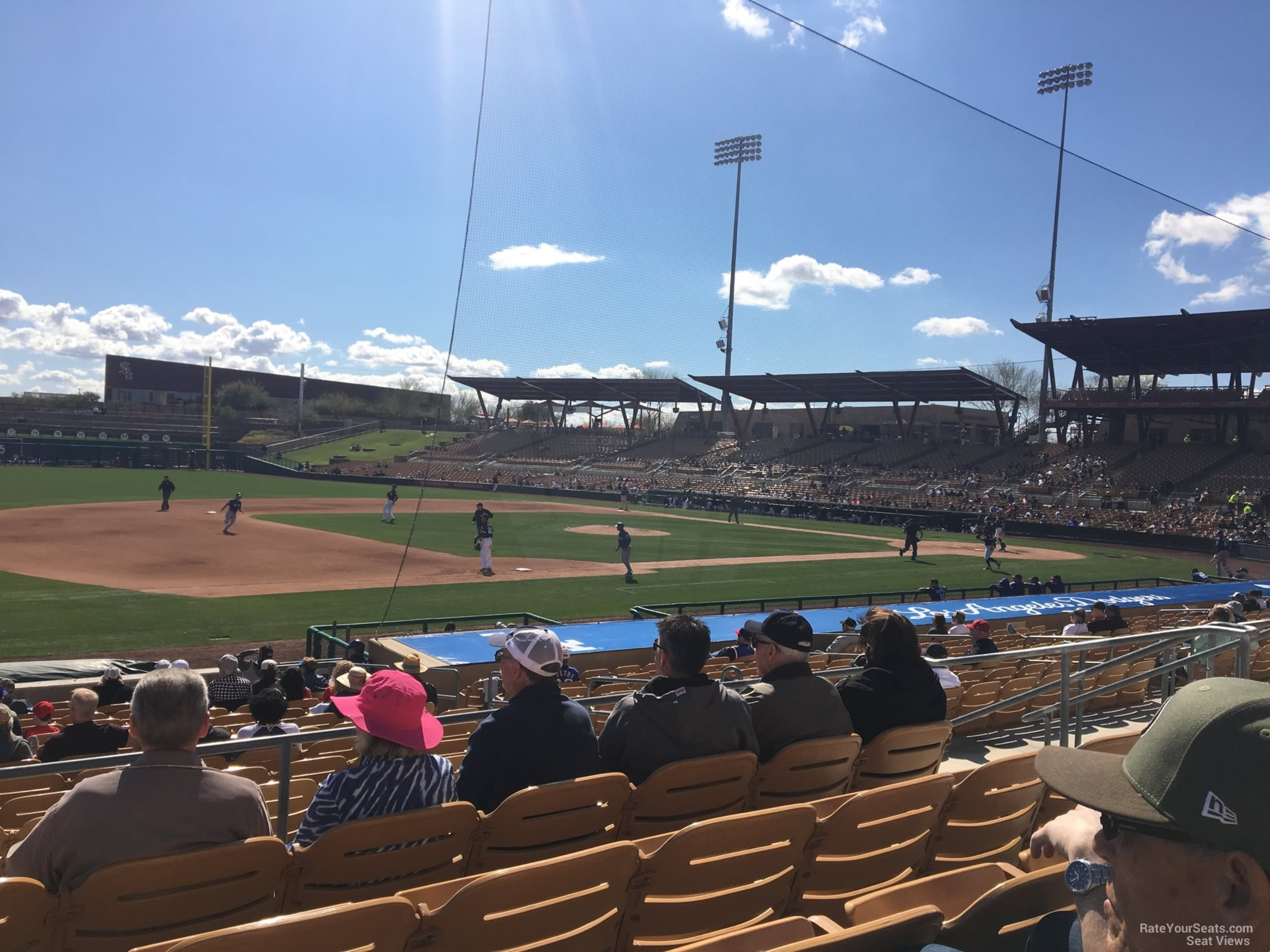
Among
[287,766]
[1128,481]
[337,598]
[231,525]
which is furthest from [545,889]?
[1128,481]

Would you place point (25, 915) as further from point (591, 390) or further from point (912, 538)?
point (912, 538)

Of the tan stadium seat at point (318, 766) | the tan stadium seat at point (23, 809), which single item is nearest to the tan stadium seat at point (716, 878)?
Result: the tan stadium seat at point (318, 766)

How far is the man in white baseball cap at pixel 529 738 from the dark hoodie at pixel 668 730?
0.13 metres

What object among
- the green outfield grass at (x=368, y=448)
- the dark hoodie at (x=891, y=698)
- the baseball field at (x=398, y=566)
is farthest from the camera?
the green outfield grass at (x=368, y=448)

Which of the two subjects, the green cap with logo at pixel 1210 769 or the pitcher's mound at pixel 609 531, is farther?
the pitcher's mound at pixel 609 531

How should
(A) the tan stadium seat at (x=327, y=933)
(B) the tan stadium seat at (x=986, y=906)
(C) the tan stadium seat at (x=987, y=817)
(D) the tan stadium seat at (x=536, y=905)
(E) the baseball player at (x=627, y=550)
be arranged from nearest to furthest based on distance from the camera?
(A) the tan stadium seat at (x=327, y=933), (B) the tan stadium seat at (x=986, y=906), (D) the tan stadium seat at (x=536, y=905), (C) the tan stadium seat at (x=987, y=817), (E) the baseball player at (x=627, y=550)

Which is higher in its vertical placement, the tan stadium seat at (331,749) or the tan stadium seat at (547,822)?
the tan stadium seat at (547,822)

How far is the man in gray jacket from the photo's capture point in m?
3.98

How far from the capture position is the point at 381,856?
3027 millimetres

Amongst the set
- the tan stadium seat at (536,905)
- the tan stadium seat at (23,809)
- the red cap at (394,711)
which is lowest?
the tan stadium seat at (23,809)

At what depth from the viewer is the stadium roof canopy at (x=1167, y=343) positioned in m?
35.0

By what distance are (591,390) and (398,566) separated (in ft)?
32.6

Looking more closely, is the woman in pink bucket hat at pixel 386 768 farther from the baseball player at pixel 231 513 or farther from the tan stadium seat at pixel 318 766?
the baseball player at pixel 231 513

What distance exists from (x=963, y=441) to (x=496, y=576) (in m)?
38.6
